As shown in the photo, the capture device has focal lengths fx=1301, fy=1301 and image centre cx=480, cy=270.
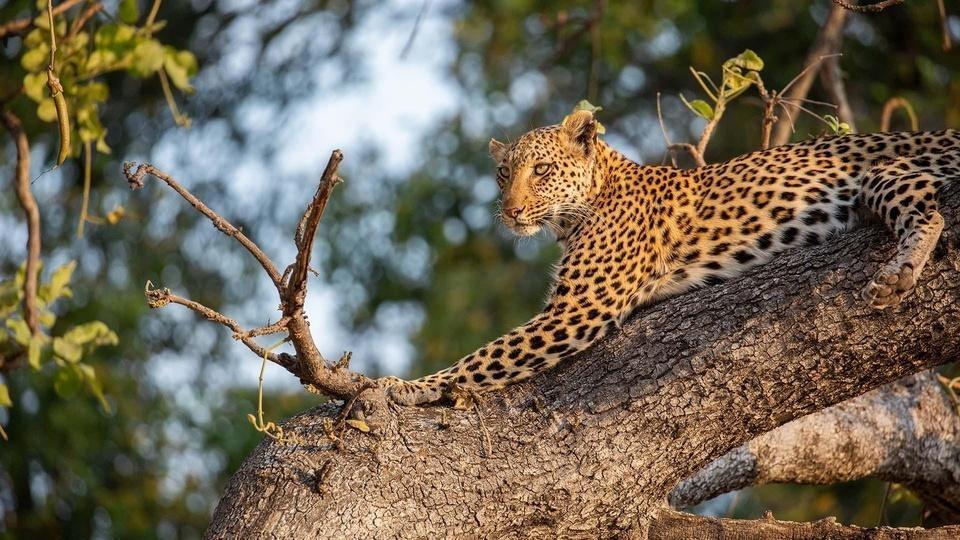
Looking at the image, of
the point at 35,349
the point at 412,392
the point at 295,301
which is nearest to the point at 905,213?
the point at 412,392

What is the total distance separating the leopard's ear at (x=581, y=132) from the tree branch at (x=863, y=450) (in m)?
1.97

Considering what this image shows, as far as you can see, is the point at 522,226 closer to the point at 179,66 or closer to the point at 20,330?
the point at 179,66

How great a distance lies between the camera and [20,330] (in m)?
6.62

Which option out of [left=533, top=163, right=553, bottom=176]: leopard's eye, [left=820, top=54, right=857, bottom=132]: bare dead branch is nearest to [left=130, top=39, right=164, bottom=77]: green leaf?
[left=533, top=163, right=553, bottom=176]: leopard's eye

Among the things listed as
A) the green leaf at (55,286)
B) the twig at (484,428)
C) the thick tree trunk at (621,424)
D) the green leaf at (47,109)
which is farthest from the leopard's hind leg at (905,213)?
the green leaf at (47,109)

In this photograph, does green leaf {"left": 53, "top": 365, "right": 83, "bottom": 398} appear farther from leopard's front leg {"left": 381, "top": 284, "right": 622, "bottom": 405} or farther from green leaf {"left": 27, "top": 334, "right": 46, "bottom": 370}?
leopard's front leg {"left": 381, "top": 284, "right": 622, "bottom": 405}

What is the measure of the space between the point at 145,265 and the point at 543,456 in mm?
10854

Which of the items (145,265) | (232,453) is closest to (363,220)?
(145,265)

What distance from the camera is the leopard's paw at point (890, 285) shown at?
16.4 ft

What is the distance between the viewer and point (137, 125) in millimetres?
15930

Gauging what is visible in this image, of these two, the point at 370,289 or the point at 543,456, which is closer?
the point at 543,456

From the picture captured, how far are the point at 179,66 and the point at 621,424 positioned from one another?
12.0ft

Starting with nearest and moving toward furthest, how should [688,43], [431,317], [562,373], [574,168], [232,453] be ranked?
1. [562,373]
2. [574,168]
3. [232,453]
4. [688,43]
5. [431,317]

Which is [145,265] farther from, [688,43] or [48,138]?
[688,43]
